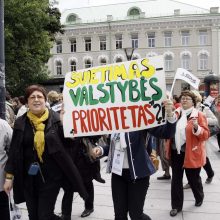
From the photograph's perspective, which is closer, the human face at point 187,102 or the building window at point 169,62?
the human face at point 187,102

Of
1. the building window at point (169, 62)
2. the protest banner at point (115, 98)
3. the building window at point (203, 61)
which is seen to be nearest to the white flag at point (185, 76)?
the protest banner at point (115, 98)

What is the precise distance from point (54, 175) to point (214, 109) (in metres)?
8.00

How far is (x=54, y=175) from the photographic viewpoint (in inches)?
146

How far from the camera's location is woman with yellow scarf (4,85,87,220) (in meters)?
3.63

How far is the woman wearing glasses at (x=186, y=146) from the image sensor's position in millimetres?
5168

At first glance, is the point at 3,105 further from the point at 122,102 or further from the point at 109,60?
the point at 109,60

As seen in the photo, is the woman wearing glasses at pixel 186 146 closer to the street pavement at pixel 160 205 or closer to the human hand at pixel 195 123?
the human hand at pixel 195 123

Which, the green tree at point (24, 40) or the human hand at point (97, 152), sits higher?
the green tree at point (24, 40)

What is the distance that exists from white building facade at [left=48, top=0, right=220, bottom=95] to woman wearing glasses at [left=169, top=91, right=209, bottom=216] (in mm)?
42847

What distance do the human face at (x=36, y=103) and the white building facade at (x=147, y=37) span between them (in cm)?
4466

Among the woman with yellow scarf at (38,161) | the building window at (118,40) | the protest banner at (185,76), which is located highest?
the building window at (118,40)

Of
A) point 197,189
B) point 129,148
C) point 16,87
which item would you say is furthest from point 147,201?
point 16,87

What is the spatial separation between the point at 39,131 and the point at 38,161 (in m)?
0.28

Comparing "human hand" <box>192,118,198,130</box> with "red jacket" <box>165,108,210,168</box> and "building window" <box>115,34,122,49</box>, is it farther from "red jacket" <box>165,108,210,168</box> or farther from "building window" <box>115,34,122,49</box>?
"building window" <box>115,34,122,49</box>
